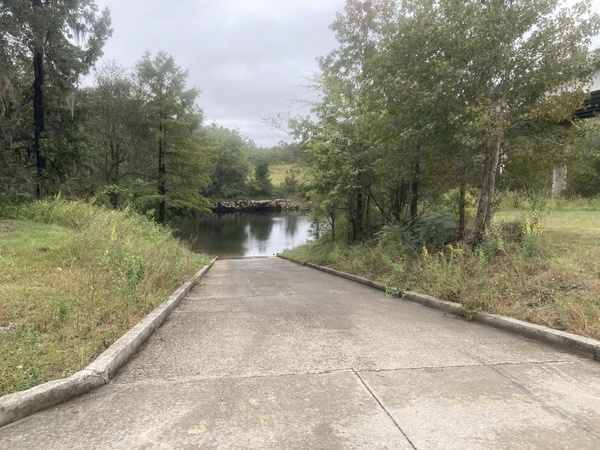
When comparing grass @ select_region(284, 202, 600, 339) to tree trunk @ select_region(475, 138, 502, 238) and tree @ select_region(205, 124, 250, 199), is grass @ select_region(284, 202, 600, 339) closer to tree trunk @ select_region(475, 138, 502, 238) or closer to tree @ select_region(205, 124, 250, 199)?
tree trunk @ select_region(475, 138, 502, 238)

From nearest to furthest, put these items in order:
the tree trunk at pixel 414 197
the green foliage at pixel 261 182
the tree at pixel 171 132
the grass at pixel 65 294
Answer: the grass at pixel 65 294
the tree trunk at pixel 414 197
the tree at pixel 171 132
the green foliage at pixel 261 182

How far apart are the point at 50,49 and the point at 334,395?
1718 cm

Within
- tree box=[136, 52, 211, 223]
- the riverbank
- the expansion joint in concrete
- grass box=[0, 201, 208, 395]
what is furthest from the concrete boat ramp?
the riverbank

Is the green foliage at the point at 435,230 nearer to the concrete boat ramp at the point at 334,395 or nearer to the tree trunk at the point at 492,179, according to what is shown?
the tree trunk at the point at 492,179

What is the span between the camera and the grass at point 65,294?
10.6 feet

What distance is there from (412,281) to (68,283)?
5575 millimetres

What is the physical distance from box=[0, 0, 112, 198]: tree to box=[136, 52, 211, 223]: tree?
285 inches

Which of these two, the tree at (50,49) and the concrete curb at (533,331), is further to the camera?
the tree at (50,49)

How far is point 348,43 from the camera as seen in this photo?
52.2ft

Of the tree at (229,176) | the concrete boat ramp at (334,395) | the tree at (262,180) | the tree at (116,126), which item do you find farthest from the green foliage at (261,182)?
the concrete boat ramp at (334,395)

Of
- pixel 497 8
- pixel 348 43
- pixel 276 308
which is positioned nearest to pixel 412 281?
pixel 276 308

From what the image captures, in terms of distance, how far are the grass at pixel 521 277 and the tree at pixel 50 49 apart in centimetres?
1412

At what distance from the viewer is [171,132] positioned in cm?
2411

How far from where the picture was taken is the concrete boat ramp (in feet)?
7.83
